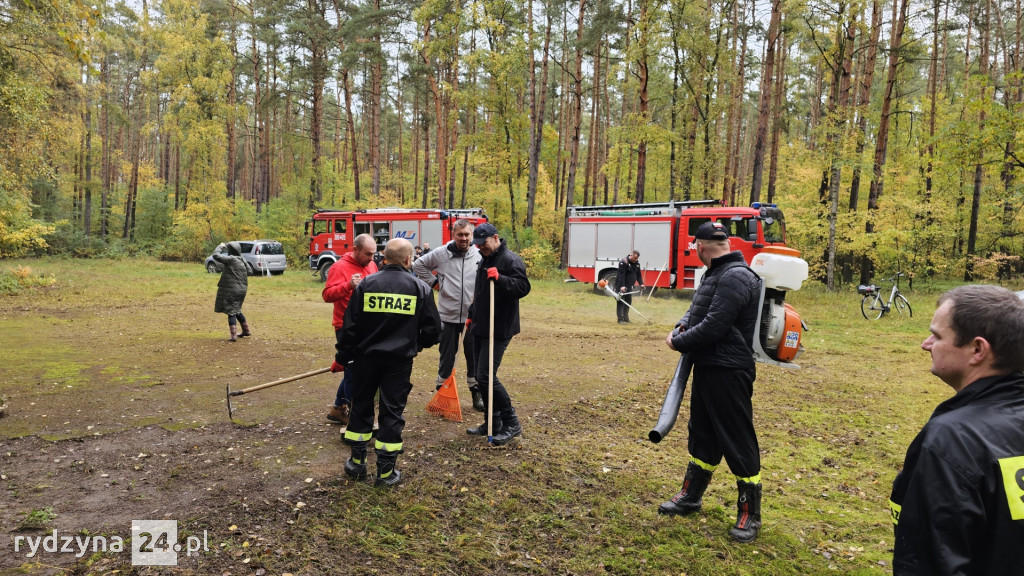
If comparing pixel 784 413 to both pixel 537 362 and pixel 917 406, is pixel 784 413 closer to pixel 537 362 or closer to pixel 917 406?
pixel 917 406

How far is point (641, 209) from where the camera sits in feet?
60.3

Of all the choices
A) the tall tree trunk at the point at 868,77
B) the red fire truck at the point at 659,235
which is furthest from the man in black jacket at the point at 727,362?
the tall tree trunk at the point at 868,77

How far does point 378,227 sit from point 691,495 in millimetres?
19223

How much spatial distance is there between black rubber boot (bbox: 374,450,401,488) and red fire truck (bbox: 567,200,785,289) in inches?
538

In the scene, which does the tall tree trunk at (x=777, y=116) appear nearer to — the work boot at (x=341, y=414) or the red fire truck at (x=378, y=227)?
the red fire truck at (x=378, y=227)

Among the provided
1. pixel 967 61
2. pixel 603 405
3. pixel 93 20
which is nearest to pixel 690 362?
pixel 603 405

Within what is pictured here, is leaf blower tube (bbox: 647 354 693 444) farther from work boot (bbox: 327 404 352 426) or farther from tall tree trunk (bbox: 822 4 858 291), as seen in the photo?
tall tree trunk (bbox: 822 4 858 291)

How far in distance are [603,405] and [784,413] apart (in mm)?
2090

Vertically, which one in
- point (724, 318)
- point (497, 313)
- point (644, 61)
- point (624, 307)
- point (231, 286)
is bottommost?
point (624, 307)

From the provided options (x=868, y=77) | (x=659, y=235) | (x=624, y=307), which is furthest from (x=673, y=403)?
(x=868, y=77)

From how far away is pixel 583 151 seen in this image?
43.8 metres

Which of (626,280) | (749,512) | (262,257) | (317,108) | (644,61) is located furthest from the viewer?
(317,108)

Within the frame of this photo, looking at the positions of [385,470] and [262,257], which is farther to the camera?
[262,257]

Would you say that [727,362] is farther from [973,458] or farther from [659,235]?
[659,235]
